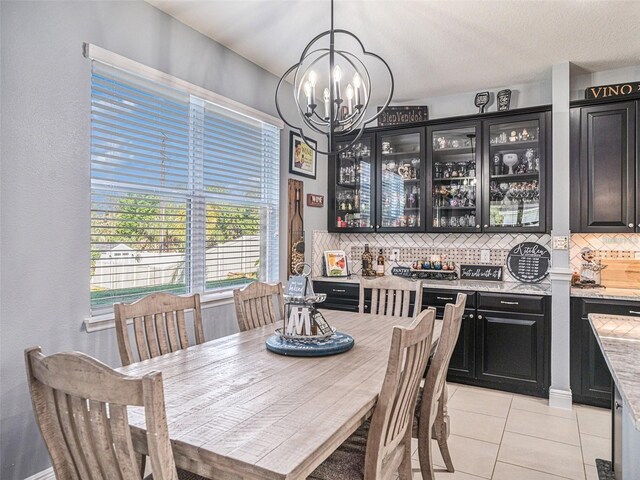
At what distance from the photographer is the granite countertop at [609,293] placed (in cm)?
313

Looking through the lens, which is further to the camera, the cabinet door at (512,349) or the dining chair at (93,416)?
the cabinet door at (512,349)

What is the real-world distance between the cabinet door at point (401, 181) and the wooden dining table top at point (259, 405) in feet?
7.78

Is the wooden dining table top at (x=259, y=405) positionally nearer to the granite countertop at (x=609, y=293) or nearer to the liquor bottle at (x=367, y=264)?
the granite countertop at (x=609, y=293)

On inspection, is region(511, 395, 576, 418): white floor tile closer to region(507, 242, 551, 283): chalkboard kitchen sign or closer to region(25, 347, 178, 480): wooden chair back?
region(507, 242, 551, 283): chalkboard kitchen sign

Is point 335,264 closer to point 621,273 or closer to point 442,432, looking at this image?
point 442,432

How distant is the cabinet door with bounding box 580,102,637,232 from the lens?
3.31 meters

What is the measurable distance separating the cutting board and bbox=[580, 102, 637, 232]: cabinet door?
400 millimetres

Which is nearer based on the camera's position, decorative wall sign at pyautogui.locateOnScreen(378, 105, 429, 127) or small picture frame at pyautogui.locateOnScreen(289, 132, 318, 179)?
small picture frame at pyautogui.locateOnScreen(289, 132, 318, 179)

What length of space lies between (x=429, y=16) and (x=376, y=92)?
156 centimetres

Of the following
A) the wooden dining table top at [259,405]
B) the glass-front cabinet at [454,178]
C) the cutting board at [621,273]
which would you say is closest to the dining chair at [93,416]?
the wooden dining table top at [259,405]

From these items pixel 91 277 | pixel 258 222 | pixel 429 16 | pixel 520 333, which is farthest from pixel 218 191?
pixel 520 333

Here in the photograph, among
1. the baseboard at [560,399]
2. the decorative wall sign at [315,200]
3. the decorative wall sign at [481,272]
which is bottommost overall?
the baseboard at [560,399]

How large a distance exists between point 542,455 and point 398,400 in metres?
1.70

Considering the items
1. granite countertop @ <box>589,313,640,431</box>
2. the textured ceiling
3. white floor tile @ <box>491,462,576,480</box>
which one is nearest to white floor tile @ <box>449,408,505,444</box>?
white floor tile @ <box>491,462,576,480</box>
